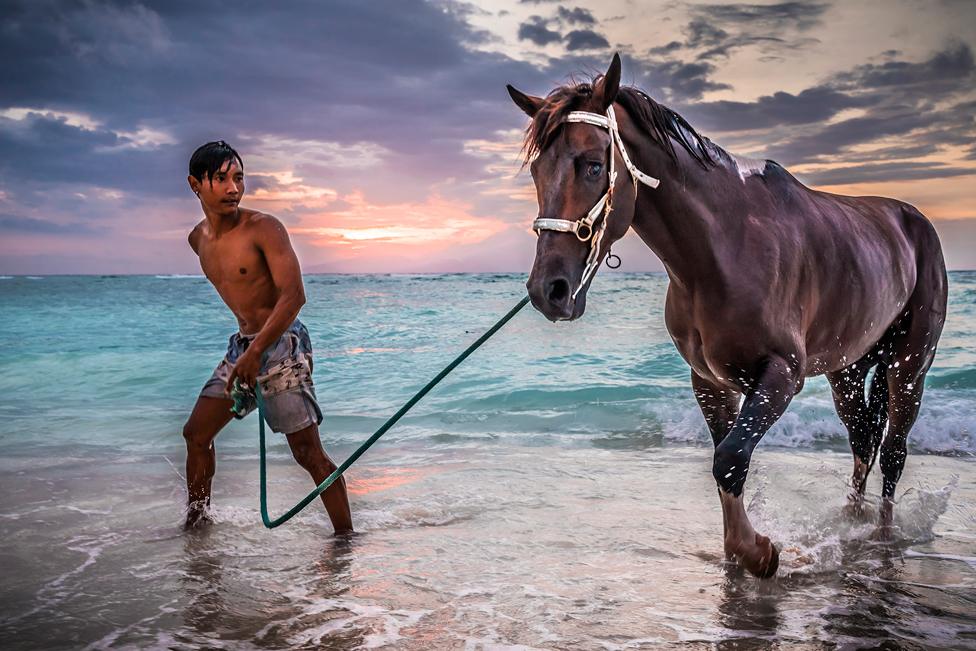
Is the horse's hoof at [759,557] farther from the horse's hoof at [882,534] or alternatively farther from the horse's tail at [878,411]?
the horse's tail at [878,411]

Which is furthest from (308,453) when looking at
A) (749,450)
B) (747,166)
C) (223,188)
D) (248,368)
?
(747,166)

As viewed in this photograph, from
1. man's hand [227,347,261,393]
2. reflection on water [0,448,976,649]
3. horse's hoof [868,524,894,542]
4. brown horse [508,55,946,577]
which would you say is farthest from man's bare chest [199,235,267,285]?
horse's hoof [868,524,894,542]

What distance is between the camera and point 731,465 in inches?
119

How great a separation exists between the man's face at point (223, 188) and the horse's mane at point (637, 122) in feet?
5.26

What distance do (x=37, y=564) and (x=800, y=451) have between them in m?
5.67

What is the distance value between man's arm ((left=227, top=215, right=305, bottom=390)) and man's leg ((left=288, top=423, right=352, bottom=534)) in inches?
15.5

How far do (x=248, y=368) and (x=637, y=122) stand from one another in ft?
6.71

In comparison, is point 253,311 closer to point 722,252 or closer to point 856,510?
point 722,252

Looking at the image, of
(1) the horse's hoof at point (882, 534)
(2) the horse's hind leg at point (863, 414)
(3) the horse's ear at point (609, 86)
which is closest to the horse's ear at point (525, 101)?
(3) the horse's ear at point (609, 86)

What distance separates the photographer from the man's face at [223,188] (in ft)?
12.3

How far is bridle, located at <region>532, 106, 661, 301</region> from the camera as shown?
268 cm

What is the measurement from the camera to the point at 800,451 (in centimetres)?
682

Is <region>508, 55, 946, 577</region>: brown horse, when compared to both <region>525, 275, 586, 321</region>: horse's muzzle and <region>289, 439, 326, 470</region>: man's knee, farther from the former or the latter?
<region>289, 439, 326, 470</region>: man's knee

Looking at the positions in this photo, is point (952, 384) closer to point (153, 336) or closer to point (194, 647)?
point (194, 647)
